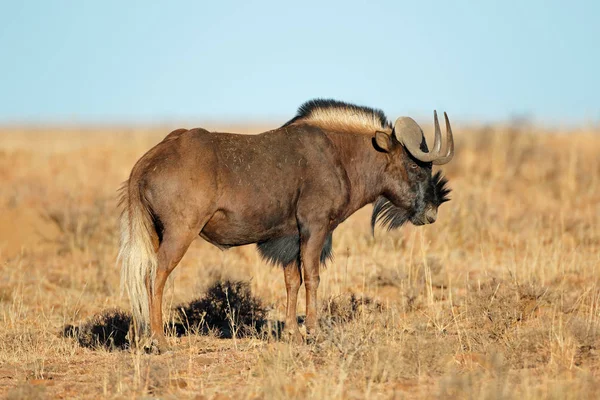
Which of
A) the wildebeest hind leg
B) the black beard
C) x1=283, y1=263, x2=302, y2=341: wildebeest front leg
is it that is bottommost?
x1=283, y1=263, x2=302, y2=341: wildebeest front leg

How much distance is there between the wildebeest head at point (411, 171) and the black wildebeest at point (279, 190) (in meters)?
0.01

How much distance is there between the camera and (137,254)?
7867 millimetres

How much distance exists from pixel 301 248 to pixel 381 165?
1405mm

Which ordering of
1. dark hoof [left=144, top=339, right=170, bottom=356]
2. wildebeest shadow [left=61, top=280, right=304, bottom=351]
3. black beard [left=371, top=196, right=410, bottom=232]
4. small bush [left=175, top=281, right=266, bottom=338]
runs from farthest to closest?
small bush [left=175, top=281, right=266, bottom=338] < black beard [left=371, top=196, right=410, bottom=232] < wildebeest shadow [left=61, top=280, right=304, bottom=351] < dark hoof [left=144, top=339, right=170, bottom=356]

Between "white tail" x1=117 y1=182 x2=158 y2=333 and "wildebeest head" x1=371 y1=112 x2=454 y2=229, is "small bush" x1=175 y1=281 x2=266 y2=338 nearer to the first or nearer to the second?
"white tail" x1=117 y1=182 x2=158 y2=333

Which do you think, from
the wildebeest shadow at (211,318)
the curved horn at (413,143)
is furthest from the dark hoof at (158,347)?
the curved horn at (413,143)

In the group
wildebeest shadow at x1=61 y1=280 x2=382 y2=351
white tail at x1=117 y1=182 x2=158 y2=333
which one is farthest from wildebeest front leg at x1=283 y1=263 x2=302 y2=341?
white tail at x1=117 y1=182 x2=158 y2=333

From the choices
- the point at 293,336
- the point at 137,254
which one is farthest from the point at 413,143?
the point at 137,254

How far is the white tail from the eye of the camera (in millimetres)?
7828

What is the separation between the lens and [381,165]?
363 inches

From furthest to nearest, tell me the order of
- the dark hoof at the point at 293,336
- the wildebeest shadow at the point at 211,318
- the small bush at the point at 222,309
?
the small bush at the point at 222,309
the wildebeest shadow at the point at 211,318
the dark hoof at the point at 293,336

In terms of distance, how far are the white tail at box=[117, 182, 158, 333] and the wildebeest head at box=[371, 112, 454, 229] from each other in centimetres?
275

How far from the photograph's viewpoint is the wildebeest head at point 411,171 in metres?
9.09

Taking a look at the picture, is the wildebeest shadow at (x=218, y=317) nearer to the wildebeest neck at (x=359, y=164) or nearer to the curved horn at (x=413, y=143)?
the wildebeest neck at (x=359, y=164)
